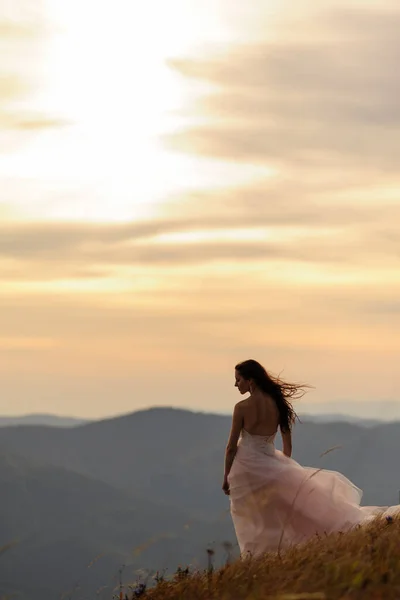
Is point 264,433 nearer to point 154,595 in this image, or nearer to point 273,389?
point 273,389

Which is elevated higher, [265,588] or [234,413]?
[234,413]

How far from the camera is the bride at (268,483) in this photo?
1299 cm

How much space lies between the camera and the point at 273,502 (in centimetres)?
1323

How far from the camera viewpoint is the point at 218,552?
763 centimetres

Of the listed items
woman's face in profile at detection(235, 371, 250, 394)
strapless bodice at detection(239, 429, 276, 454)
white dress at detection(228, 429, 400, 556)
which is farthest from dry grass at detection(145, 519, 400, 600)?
strapless bodice at detection(239, 429, 276, 454)

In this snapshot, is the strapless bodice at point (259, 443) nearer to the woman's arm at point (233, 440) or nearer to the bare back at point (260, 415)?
the bare back at point (260, 415)

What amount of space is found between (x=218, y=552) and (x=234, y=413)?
5.61 meters

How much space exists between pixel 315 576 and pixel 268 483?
689 cm

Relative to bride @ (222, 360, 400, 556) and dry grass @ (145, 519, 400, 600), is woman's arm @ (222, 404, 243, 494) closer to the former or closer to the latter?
bride @ (222, 360, 400, 556)

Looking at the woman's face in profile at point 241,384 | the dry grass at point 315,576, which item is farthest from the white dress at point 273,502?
the dry grass at point 315,576

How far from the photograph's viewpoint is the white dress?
13102 millimetres

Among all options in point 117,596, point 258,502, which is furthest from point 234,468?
point 117,596

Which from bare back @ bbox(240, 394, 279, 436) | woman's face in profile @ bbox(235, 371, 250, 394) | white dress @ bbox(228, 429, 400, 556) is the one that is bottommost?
white dress @ bbox(228, 429, 400, 556)

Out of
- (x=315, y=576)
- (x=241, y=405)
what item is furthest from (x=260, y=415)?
(x=315, y=576)
